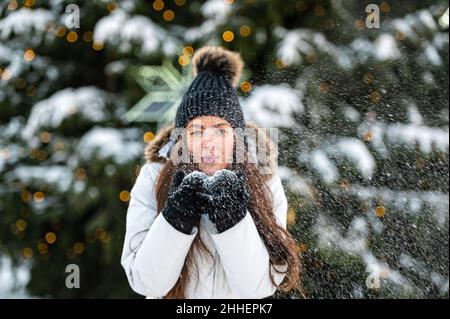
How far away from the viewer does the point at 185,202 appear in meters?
1.17

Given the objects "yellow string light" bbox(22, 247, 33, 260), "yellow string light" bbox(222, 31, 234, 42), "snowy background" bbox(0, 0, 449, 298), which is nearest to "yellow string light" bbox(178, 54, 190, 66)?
"snowy background" bbox(0, 0, 449, 298)

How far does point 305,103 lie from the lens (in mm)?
2322

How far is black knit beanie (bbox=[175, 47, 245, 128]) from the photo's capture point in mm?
1288

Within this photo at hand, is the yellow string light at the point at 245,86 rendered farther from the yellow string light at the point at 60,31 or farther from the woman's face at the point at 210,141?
the yellow string light at the point at 60,31

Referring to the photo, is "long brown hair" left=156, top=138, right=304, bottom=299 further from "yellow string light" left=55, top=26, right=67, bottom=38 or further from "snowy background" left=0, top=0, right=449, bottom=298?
"yellow string light" left=55, top=26, right=67, bottom=38

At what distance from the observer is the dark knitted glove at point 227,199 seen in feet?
3.83

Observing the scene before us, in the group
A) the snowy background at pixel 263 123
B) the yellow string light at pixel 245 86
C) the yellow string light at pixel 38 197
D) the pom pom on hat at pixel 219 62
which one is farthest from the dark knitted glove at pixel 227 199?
the yellow string light at pixel 38 197

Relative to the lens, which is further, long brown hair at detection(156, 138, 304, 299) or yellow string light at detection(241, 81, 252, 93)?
yellow string light at detection(241, 81, 252, 93)

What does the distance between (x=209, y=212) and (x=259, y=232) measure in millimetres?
173

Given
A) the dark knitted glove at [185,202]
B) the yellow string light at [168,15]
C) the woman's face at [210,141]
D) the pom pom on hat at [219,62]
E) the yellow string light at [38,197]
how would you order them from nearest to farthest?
the dark knitted glove at [185,202] → the woman's face at [210,141] → the pom pom on hat at [219,62] → the yellow string light at [38,197] → the yellow string light at [168,15]

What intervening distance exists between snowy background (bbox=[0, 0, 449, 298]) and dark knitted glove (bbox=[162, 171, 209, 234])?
0.83 metres

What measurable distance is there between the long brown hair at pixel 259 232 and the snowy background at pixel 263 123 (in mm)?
644

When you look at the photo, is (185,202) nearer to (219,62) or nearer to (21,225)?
(219,62)

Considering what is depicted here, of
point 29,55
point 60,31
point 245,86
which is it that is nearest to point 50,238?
point 29,55
